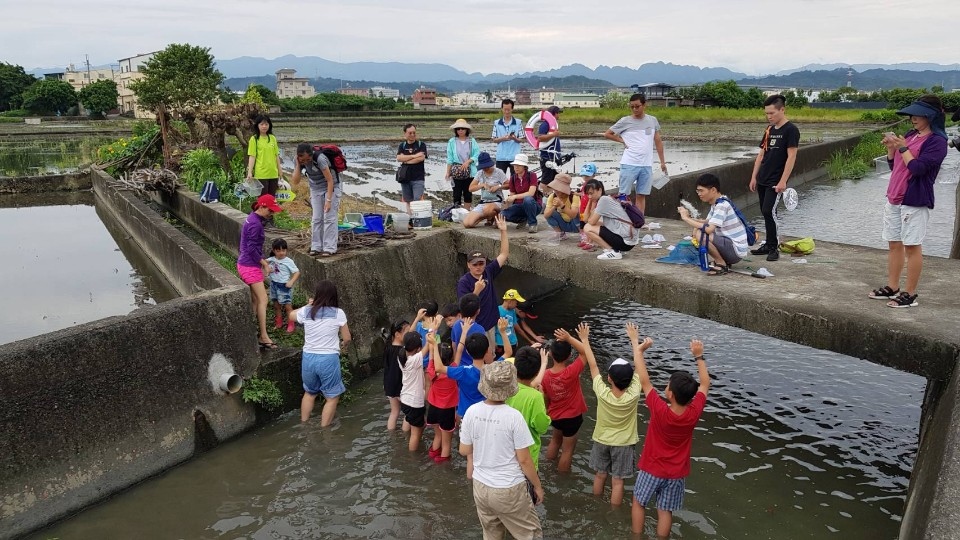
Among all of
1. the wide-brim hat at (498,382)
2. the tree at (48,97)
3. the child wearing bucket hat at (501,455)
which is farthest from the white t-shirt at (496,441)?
the tree at (48,97)

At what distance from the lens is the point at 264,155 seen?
33.2 ft

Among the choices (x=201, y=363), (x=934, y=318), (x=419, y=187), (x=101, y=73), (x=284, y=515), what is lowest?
(x=284, y=515)

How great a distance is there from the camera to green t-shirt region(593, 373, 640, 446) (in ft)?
16.2

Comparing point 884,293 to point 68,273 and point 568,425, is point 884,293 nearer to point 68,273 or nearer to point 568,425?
point 568,425

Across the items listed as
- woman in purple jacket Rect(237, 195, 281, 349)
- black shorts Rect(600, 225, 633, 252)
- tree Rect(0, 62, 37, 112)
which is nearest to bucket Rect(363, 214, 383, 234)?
woman in purple jacket Rect(237, 195, 281, 349)

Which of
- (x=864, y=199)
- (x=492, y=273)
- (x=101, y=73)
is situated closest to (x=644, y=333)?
(x=492, y=273)

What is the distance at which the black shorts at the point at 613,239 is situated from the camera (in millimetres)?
7700

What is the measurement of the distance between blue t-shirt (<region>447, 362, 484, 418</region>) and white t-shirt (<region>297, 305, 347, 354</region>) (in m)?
1.64

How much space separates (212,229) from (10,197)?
15.1 meters

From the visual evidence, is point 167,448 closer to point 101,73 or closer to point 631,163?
point 631,163

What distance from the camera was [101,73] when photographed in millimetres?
128375

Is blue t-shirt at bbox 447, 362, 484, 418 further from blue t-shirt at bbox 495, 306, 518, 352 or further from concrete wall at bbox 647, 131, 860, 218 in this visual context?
concrete wall at bbox 647, 131, 860, 218

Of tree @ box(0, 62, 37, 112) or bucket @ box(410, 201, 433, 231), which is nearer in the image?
bucket @ box(410, 201, 433, 231)

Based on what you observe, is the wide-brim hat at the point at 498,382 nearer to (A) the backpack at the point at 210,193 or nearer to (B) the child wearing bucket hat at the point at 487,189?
(B) the child wearing bucket hat at the point at 487,189
